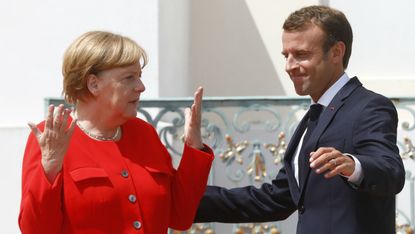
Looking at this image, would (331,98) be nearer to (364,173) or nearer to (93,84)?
(364,173)

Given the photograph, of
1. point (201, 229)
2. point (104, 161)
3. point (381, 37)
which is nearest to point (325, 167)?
point (104, 161)

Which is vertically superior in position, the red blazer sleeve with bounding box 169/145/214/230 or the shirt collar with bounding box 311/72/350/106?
the shirt collar with bounding box 311/72/350/106

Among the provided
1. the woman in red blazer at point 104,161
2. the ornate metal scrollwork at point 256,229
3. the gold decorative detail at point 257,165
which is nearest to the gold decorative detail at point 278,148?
the gold decorative detail at point 257,165

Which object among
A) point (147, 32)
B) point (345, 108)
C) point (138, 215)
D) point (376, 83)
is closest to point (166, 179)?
point (138, 215)

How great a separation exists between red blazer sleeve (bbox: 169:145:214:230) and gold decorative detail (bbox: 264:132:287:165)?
1.87 meters

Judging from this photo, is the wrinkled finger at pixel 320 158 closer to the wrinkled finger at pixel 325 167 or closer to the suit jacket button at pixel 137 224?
the wrinkled finger at pixel 325 167

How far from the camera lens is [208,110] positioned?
232 inches

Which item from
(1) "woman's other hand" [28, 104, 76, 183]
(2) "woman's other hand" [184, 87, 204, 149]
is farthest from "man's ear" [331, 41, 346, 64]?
(1) "woman's other hand" [28, 104, 76, 183]

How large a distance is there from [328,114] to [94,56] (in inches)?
33.5

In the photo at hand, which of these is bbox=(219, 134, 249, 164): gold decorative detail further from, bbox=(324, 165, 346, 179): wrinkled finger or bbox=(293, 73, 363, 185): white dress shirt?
bbox=(324, 165, 346, 179): wrinkled finger

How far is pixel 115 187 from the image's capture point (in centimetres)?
384

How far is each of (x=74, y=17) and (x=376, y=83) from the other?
2.20m

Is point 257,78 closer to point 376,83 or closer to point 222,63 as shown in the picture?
point 222,63

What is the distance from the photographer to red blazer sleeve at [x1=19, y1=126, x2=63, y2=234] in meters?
3.67
